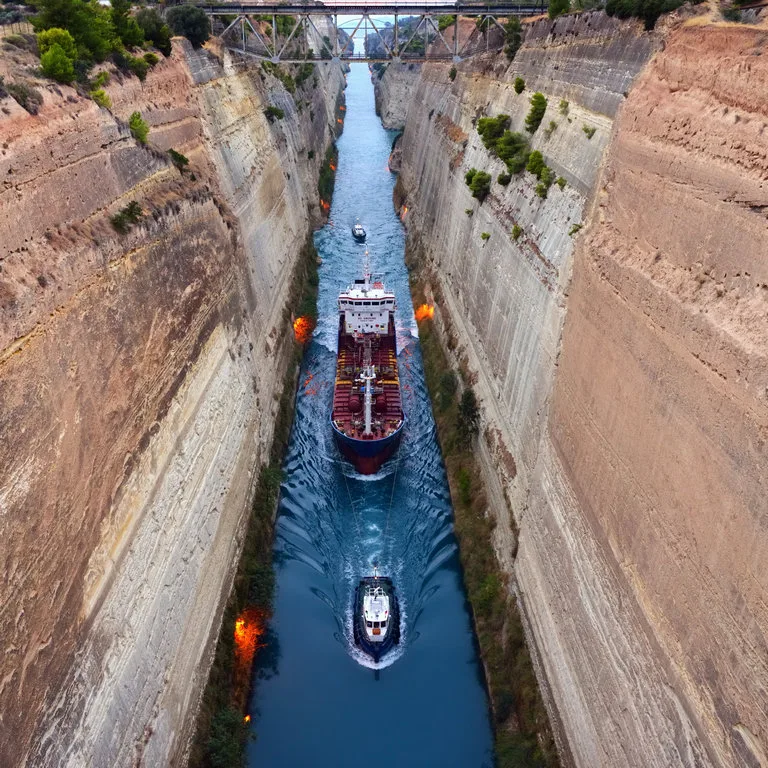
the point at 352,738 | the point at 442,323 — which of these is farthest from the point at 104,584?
the point at 442,323

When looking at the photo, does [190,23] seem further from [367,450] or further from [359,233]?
[367,450]

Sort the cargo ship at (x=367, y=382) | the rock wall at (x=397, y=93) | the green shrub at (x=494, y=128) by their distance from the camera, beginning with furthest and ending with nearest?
1. the rock wall at (x=397, y=93)
2. the green shrub at (x=494, y=128)
3. the cargo ship at (x=367, y=382)

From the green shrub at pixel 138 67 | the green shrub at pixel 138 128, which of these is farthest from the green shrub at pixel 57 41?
the green shrub at pixel 138 67

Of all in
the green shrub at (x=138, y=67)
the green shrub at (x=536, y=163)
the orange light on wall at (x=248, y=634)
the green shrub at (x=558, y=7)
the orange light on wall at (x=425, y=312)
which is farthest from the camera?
the orange light on wall at (x=425, y=312)

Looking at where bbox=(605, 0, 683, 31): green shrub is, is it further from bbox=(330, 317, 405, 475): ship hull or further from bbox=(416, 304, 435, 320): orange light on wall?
bbox=(416, 304, 435, 320): orange light on wall

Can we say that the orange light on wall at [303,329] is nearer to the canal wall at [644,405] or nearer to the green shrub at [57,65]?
the canal wall at [644,405]

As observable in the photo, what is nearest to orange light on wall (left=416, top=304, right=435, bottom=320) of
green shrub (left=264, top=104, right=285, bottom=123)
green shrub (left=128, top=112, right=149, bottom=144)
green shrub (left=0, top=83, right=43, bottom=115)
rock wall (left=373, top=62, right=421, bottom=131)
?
green shrub (left=264, top=104, right=285, bottom=123)
